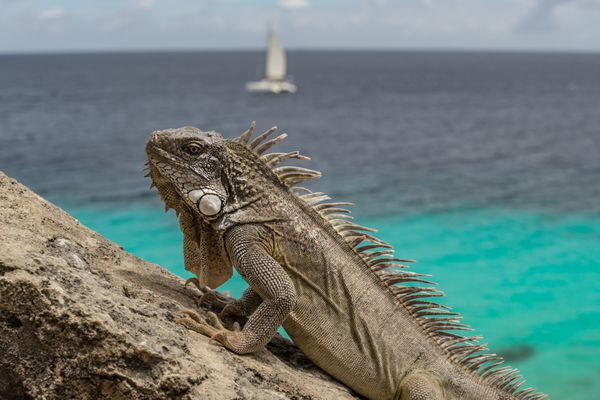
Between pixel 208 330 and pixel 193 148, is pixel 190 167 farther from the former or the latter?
pixel 208 330

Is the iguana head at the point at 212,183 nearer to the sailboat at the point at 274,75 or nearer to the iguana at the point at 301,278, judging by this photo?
the iguana at the point at 301,278

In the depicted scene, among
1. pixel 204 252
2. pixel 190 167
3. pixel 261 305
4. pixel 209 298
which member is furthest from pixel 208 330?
pixel 190 167

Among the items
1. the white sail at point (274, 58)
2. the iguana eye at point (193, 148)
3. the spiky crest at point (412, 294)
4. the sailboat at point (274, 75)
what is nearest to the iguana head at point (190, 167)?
the iguana eye at point (193, 148)

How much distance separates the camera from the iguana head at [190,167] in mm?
4195

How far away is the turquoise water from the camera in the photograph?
12086 millimetres

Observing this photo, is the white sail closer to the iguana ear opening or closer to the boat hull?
the boat hull

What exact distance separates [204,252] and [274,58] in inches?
3171

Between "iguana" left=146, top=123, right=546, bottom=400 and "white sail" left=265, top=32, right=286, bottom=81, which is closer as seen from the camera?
"iguana" left=146, top=123, right=546, bottom=400

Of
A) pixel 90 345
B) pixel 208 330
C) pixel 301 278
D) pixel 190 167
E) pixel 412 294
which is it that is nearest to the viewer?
pixel 90 345

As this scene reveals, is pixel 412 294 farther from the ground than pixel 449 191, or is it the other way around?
pixel 449 191

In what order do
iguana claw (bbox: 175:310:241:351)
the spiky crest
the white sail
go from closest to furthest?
1. iguana claw (bbox: 175:310:241:351)
2. the spiky crest
3. the white sail

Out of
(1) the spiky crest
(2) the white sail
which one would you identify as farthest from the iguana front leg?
(2) the white sail

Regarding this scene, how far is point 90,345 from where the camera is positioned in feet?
11.2

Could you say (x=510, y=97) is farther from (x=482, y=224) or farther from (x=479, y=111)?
(x=482, y=224)
